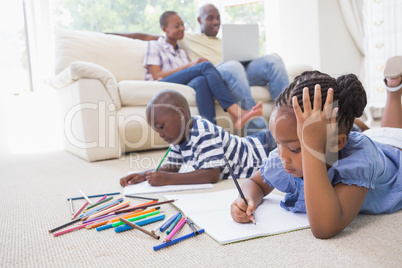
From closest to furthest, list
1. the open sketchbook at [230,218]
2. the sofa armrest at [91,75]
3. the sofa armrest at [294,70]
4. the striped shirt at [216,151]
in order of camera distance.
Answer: the open sketchbook at [230,218] < the striped shirt at [216,151] < the sofa armrest at [91,75] < the sofa armrest at [294,70]

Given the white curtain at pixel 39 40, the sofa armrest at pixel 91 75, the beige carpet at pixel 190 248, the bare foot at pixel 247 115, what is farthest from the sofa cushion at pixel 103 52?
the beige carpet at pixel 190 248

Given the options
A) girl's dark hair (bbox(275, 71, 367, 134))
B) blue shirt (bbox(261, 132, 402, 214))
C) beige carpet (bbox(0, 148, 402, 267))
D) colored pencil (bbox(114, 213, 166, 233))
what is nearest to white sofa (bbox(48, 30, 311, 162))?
beige carpet (bbox(0, 148, 402, 267))

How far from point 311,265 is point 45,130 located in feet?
10.5

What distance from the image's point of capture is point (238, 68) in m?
2.19

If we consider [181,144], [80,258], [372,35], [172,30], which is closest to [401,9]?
[372,35]

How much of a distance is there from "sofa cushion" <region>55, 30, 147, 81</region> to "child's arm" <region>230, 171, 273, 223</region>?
1771 mm

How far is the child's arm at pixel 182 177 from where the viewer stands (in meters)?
1.17

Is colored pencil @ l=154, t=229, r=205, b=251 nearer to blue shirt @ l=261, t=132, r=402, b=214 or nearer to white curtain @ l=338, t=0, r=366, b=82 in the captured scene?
blue shirt @ l=261, t=132, r=402, b=214

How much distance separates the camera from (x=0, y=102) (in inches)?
116

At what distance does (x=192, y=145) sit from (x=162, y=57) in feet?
4.46

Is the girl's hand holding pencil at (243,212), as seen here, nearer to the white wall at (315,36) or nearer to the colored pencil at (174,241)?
the colored pencil at (174,241)

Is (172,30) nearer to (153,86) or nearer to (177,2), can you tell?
(153,86)

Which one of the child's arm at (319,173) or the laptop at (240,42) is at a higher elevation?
the laptop at (240,42)

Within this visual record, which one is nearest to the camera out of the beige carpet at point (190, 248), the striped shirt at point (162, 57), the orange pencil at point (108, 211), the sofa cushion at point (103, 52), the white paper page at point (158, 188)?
the beige carpet at point (190, 248)
